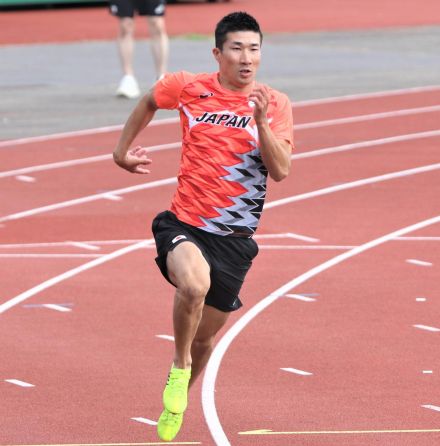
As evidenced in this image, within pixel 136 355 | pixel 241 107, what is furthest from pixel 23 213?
pixel 241 107

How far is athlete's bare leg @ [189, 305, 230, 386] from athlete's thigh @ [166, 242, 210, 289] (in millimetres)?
338

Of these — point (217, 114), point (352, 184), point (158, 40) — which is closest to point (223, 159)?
point (217, 114)

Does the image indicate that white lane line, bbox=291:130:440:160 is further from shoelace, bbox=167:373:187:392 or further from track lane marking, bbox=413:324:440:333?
shoelace, bbox=167:373:187:392

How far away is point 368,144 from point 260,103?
980 cm

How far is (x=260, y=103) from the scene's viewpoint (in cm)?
627

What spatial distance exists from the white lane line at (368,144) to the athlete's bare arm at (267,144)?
8632 millimetres

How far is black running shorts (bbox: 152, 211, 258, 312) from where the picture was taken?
6781 mm

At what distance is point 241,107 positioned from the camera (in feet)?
22.1

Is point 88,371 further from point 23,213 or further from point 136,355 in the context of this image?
point 23,213

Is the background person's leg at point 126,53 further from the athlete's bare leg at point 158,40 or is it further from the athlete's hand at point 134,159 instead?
the athlete's hand at point 134,159

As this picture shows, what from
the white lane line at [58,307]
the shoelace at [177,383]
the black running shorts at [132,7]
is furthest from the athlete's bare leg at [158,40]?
the shoelace at [177,383]

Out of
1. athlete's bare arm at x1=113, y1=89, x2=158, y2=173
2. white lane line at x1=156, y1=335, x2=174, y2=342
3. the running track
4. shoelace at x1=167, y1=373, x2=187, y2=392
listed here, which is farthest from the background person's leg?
shoelace at x1=167, y1=373, x2=187, y2=392

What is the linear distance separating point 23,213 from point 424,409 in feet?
20.2

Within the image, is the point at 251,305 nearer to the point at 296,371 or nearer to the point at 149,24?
the point at 296,371
